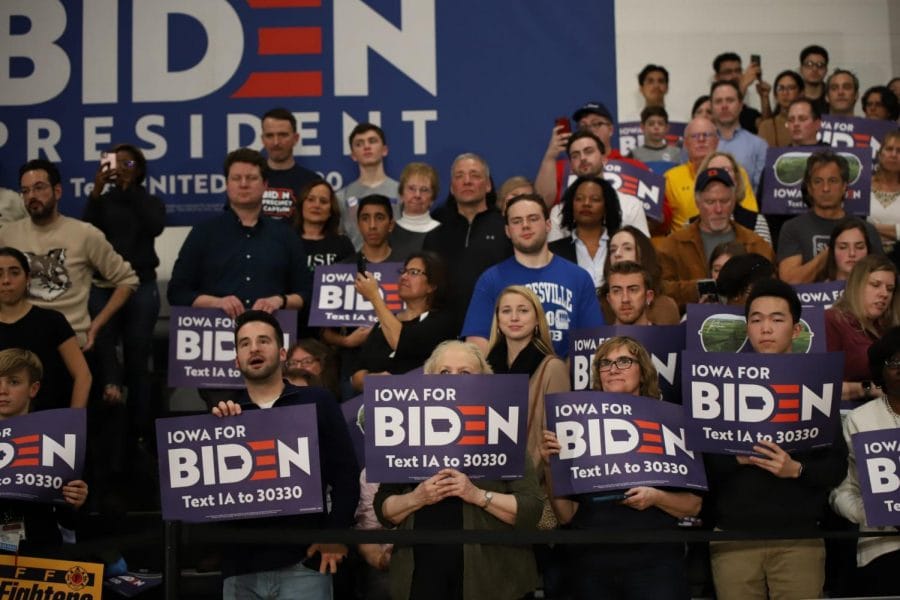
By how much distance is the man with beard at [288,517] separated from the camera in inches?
206

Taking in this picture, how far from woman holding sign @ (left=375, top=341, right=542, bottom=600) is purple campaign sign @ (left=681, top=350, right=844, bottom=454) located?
73cm

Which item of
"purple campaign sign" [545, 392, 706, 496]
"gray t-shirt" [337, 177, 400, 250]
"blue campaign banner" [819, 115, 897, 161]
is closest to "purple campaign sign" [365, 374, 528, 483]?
"purple campaign sign" [545, 392, 706, 496]

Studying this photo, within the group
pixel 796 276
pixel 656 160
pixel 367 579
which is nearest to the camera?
pixel 367 579

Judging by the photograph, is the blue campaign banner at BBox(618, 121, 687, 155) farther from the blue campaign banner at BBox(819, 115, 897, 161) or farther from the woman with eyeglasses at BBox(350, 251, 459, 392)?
the woman with eyeglasses at BBox(350, 251, 459, 392)

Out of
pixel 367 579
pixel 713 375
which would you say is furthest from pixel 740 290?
pixel 367 579

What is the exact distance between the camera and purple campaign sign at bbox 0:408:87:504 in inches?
216

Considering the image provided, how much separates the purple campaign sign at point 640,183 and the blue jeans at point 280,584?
13.2 feet

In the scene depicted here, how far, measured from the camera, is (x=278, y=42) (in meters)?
10.7

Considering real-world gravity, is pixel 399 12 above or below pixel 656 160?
above

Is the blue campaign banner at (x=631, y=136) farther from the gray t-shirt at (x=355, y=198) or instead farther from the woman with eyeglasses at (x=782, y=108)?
the gray t-shirt at (x=355, y=198)

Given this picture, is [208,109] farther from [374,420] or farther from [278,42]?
[374,420]

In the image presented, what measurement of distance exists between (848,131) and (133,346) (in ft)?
17.2

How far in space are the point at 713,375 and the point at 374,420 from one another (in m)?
1.36

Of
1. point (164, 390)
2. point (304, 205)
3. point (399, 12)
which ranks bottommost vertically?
point (164, 390)
